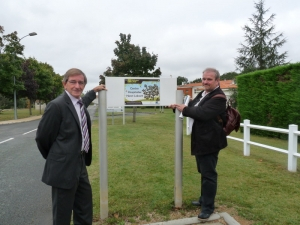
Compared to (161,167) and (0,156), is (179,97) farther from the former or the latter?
(0,156)

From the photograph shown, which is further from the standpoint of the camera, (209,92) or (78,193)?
(209,92)

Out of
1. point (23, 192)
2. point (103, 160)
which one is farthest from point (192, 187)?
point (23, 192)

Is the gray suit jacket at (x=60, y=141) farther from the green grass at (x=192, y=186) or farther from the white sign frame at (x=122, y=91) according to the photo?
the white sign frame at (x=122, y=91)

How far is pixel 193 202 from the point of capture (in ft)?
12.1

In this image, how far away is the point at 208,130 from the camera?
3137 millimetres

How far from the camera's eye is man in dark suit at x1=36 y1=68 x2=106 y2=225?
2.38 metres

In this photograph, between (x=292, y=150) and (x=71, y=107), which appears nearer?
(x=71, y=107)

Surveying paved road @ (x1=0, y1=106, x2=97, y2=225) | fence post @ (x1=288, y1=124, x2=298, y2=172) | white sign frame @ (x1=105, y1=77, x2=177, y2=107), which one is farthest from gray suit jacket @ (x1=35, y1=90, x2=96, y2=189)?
white sign frame @ (x1=105, y1=77, x2=177, y2=107)

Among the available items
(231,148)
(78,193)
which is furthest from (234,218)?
(231,148)

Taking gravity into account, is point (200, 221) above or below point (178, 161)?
below

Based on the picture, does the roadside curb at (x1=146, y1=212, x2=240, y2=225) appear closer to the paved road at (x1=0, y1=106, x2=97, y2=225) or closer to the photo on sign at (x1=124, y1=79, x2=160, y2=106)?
the paved road at (x1=0, y1=106, x2=97, y2=225)

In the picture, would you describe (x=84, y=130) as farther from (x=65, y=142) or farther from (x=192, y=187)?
(x=192, y=187)

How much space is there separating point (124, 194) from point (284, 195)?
8.27 feet

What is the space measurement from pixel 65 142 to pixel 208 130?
64.5 inches
